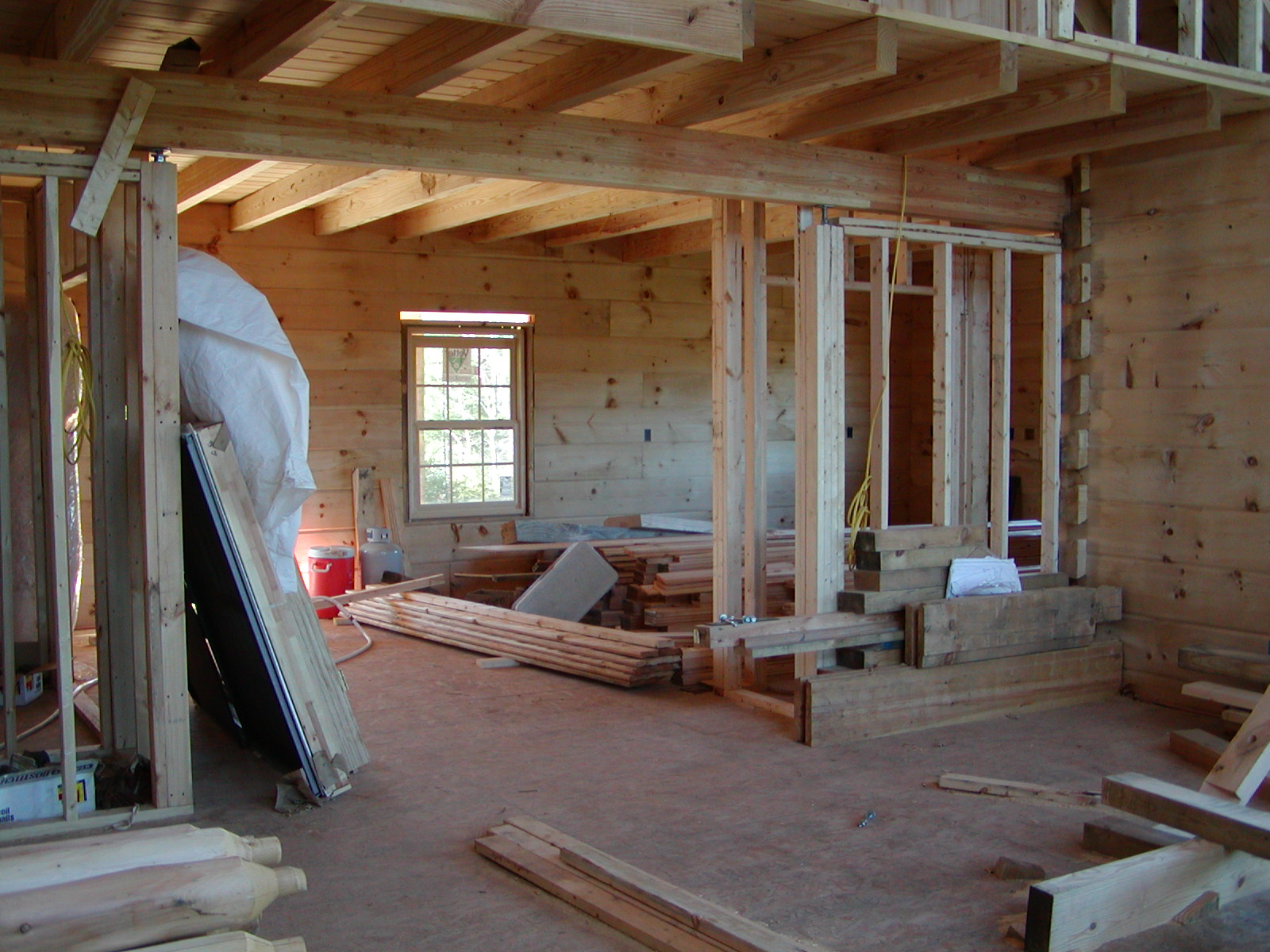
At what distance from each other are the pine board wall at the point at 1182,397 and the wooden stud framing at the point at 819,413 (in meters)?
1.72

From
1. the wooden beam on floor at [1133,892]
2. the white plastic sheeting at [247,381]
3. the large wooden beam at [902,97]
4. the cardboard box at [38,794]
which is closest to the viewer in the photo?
the wooden beam on floor at [1133,892]

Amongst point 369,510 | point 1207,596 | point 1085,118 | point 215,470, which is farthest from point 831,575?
point 369,510

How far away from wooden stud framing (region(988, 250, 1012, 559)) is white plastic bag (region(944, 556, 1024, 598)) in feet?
0.94

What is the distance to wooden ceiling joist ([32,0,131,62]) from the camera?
392cm

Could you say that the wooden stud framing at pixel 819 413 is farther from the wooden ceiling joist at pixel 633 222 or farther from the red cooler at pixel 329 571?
the red cooler at pixel 329 571

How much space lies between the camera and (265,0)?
14.1 feet

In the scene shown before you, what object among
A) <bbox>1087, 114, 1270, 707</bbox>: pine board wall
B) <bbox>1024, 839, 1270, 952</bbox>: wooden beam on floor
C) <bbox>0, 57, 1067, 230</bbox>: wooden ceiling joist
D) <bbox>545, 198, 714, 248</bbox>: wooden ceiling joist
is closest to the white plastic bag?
<bbox>1087, 114, 1270, 707</bbox>: pine board wall

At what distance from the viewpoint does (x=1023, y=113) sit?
5.70m

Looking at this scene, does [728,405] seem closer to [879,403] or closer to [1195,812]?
[879,403]

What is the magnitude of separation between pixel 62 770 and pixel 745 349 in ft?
12.6

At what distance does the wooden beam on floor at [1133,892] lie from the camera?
3.32 m

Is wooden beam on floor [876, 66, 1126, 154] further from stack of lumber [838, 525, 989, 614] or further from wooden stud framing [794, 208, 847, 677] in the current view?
stack of lumber [838, 525, 989, 614]

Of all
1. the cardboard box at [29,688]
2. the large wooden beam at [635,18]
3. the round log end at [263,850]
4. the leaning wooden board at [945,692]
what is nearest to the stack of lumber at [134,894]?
the round log end at [263,850]

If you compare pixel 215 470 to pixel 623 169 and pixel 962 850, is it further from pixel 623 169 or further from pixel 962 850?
pixel 962 850
